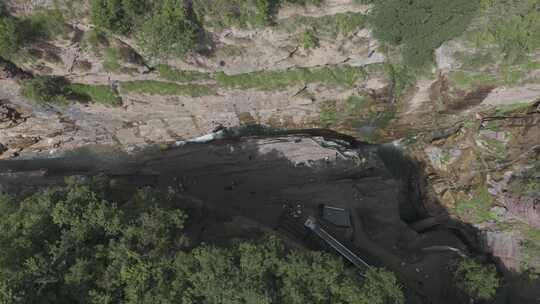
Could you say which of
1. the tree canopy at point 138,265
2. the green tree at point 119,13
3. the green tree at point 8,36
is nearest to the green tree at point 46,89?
the green tree at point 8,36

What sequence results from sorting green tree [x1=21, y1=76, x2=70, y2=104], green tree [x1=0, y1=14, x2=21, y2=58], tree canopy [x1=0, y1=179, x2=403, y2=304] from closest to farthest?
tree canopy [x1=0, y1=179, x2=403, y2=304], green tree [x1=0, y1=14, x2=21, y2=58], green tree [x1=21, y1=76, x2=70, y2=104]

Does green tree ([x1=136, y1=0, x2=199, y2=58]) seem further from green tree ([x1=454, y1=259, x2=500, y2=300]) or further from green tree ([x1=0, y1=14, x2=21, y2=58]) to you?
green tree ([x1=454, y1=259, x2=500, y2=300])

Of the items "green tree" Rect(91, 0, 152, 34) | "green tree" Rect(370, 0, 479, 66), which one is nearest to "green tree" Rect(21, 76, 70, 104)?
"green tree" Rect(91, 0, 152, 34)

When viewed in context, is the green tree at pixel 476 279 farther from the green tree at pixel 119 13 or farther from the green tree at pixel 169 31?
the green tree at pixel 119 13

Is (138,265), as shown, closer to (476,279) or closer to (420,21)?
(420,21)

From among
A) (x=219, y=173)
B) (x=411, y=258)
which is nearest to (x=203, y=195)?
(x=219, y=173)

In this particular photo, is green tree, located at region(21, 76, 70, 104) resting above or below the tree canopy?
above

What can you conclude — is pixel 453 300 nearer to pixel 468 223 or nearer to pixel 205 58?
pixel 468 223

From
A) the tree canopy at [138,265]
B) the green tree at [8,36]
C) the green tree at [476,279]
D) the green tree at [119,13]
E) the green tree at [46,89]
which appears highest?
the green tree at [119,13]
